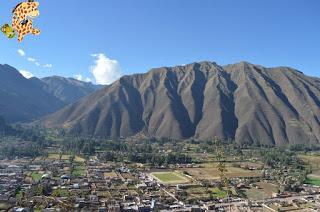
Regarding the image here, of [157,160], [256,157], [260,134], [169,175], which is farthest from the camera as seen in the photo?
[260,134]

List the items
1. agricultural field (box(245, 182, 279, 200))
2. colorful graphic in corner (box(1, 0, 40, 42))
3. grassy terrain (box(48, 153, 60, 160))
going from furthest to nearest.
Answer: grassy terrain (box(48, 153, 60, 160))
agricultural field (box(245, 182, 279, 200))
colorful graphic in corner (box(1, 0, 40, 42))

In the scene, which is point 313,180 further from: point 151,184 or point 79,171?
point 79,171

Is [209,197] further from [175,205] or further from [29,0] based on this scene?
[29,0]

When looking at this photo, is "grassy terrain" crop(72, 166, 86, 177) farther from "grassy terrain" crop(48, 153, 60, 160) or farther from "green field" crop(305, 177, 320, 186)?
"green field" crop(305, 177, 320, 186)

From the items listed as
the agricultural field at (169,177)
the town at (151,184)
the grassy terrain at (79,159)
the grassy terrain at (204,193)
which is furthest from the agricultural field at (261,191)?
the grassy terrain at (79,159)

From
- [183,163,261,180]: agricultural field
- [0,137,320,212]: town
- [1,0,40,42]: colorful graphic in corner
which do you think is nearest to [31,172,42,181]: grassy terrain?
[0,137,320,212]: town

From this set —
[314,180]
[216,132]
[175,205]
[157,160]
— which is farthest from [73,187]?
[216,132]

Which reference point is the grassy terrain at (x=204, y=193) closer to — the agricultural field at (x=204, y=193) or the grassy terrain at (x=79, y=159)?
the agricultural field at (x=204, y=193)
